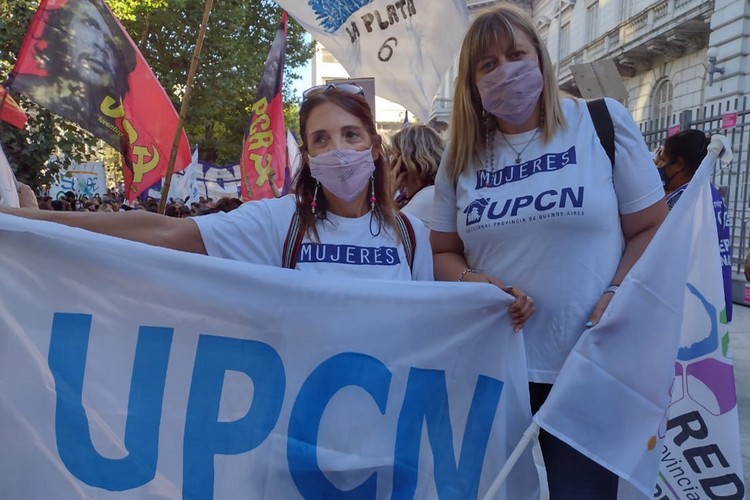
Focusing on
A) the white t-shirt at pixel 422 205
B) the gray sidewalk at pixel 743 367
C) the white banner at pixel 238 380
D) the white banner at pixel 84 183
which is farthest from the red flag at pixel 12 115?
the white banner at pixel 84 183

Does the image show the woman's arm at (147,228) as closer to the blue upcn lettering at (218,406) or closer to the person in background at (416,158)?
the blue upcn lettering at (218,406)

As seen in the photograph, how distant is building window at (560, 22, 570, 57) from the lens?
28.2 m

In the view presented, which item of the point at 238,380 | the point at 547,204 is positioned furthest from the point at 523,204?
the point at 238,380

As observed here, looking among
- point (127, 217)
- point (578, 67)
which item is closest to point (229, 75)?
point (578, 67)

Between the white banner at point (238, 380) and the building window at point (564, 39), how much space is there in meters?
28.6

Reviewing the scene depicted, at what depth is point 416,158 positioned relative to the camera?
3.38 metres

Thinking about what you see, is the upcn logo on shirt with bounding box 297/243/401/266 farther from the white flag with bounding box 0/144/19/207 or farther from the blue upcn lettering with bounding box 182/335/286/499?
the white flag with bounding box 0/144/19/207

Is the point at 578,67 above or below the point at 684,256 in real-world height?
above

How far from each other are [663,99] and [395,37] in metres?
18.8

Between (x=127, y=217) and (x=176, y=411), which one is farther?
(x=127, y=217)

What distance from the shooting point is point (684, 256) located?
6.34 feet

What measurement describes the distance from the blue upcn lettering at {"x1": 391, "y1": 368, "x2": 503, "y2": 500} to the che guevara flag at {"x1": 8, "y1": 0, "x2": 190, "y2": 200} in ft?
11.4

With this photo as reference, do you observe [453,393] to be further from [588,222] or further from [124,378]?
[124,378]

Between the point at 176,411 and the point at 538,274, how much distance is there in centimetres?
105
